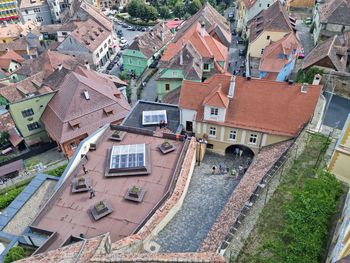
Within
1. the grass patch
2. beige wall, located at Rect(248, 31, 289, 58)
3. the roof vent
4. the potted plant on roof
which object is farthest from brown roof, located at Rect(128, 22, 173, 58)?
the grass patch

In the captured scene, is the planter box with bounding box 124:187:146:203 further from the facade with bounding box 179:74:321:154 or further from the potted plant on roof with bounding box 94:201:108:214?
the facade with bounding box 179:74:321:154

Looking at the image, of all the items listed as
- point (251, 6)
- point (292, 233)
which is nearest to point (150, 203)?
point (292, 233)

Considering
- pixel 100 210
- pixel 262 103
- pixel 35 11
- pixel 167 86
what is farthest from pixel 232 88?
pixel 35 11

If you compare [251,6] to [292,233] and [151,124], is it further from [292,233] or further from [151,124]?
[292,233]

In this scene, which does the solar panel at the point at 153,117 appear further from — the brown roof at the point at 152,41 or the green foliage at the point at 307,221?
the brown roof at the point at 152,41

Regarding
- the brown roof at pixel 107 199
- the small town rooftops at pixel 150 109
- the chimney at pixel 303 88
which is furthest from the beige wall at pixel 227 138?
the brown roof at pixel 107 199

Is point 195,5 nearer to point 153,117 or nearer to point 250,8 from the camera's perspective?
point 250,8
